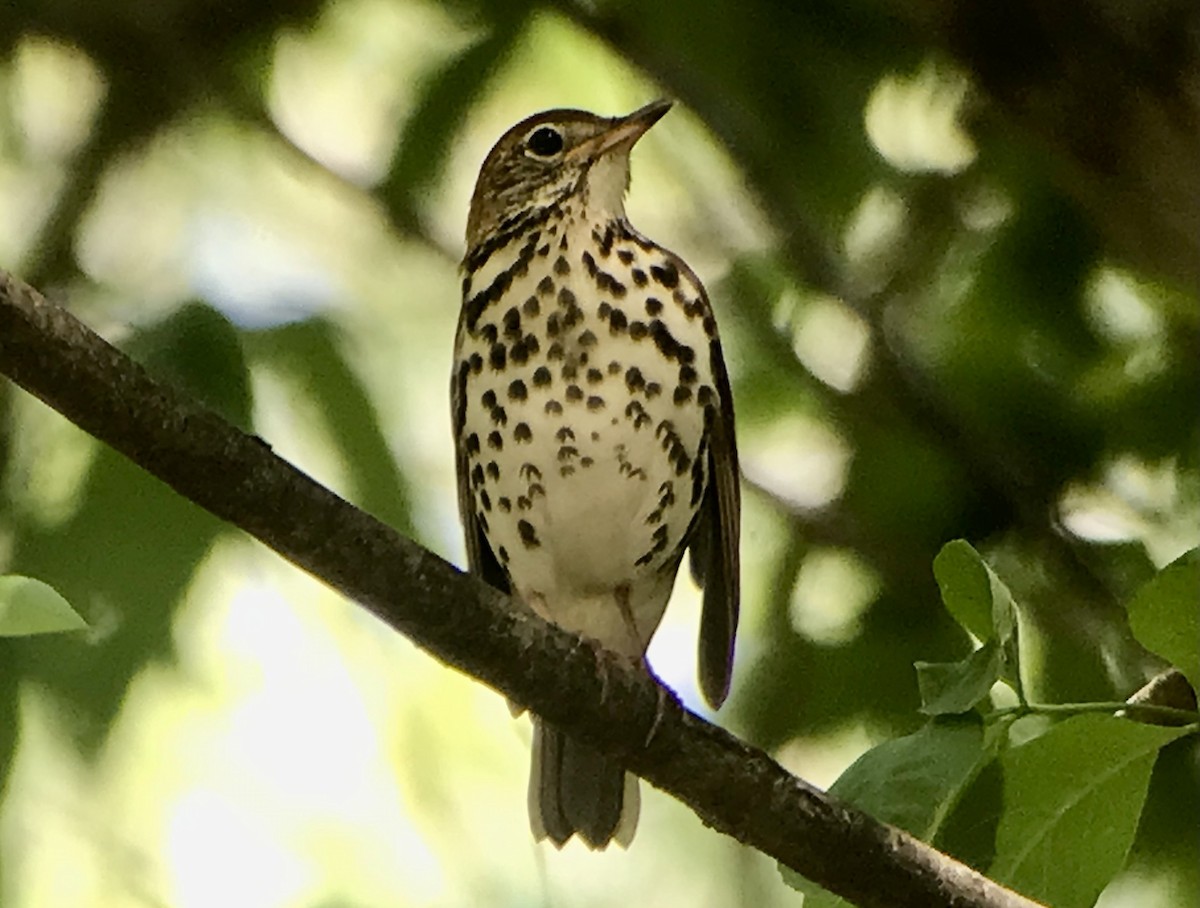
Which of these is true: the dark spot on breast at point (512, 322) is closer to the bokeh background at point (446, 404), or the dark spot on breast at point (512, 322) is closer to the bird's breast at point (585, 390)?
the bird's breast at point (585, 390)

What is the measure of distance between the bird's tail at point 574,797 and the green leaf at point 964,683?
638 millimetres

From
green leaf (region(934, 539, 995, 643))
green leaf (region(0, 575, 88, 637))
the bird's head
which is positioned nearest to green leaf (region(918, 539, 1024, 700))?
green leaf (region(934, 539, 995, 643))

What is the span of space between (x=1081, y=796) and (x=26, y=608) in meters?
0.49

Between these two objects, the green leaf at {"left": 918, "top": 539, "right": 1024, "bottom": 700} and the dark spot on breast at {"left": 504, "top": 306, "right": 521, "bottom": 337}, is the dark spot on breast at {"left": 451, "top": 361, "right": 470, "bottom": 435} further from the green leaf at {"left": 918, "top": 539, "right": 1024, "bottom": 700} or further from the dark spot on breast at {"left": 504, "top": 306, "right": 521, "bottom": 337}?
the green leaf at {"left": 918, "top": 539, "right": 1024, "bottom": 700}

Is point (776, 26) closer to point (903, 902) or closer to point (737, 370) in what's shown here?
point (737, 370)

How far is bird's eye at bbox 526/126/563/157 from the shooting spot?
4.88 ft

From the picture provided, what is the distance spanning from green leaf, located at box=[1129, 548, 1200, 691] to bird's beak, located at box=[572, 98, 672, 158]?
699mm

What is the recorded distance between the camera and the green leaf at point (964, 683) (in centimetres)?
81

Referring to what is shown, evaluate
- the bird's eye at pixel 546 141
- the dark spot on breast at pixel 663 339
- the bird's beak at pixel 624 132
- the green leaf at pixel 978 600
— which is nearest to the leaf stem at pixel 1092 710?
the green leaf at pixel 978 600

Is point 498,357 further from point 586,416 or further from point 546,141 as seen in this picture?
point 546,141

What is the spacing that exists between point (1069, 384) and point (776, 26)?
423mm

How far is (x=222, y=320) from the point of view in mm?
1528

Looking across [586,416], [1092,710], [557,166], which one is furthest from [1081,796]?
[557,166]

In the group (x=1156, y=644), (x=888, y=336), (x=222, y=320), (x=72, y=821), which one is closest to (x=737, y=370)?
(x=888, y=336)
